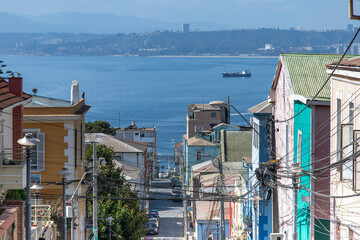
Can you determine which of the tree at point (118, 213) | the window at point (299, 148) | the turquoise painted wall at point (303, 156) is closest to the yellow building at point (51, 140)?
the tree at point (118, 213)

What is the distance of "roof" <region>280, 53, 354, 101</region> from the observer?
22562mm

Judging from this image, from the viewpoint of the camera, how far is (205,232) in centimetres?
4866

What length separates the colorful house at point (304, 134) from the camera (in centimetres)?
2008

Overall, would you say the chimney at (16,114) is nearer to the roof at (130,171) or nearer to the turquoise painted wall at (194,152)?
the roof at (130,171)

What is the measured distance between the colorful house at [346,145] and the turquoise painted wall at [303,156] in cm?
371

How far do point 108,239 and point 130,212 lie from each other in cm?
250

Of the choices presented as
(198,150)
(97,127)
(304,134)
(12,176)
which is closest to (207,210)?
(198,150)

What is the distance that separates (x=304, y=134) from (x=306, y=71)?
306 centimetres

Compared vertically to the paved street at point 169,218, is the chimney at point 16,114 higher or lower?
higher

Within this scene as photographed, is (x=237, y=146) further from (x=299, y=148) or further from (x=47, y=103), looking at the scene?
(x=299, y=148)

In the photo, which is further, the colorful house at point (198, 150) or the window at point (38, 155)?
the colorful house at point (198, 150)

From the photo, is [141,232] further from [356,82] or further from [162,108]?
[162,108]

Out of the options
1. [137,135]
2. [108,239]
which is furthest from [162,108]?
→ [108,239]

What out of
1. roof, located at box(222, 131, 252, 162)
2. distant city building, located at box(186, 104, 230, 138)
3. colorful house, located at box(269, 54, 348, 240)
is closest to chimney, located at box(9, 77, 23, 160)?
colorful house, located at box(269, 54, 348, 240)
